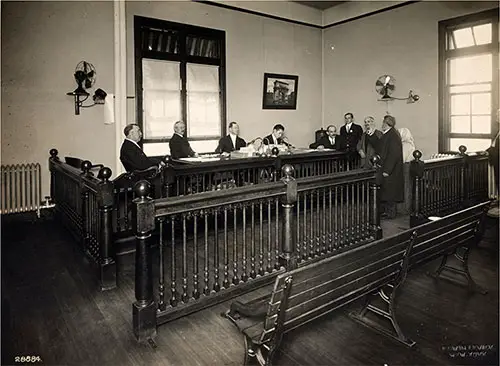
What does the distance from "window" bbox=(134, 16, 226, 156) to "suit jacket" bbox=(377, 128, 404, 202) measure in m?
4.47

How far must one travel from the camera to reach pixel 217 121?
9578mm

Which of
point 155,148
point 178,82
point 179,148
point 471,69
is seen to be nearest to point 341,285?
point 179,148

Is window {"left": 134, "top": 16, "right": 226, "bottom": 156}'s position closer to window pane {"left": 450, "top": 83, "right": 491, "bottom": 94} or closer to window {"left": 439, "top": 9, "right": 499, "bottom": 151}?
window {"left": 439, "top": 9, "right": 499, "bottom": 151}

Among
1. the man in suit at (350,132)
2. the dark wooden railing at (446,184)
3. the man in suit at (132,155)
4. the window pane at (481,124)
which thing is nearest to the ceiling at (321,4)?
the man in suit at (350,132)

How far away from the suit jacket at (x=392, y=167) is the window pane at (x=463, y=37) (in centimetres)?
368

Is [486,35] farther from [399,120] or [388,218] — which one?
[388,218]

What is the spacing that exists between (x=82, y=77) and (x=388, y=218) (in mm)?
5671

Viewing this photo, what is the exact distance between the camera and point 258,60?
10.1 metres

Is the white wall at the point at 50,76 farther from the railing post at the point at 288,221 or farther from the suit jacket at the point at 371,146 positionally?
the railing post at the point at 288,221

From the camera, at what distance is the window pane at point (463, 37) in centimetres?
823

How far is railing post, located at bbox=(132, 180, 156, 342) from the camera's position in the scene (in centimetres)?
269

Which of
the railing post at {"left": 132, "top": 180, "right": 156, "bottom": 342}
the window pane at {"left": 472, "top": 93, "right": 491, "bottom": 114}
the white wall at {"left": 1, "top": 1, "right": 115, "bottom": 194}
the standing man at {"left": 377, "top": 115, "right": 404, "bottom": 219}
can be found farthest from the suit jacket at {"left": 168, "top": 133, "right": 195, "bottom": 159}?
the window pane at {"left": 472, "top": 93, "right": 491, "bottom": 114}

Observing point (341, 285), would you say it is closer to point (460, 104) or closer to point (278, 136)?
point (278, 136)

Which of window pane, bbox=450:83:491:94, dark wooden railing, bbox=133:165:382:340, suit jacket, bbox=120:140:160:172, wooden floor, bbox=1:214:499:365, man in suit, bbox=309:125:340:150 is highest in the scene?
window pane, bbox=450:83:491:94
